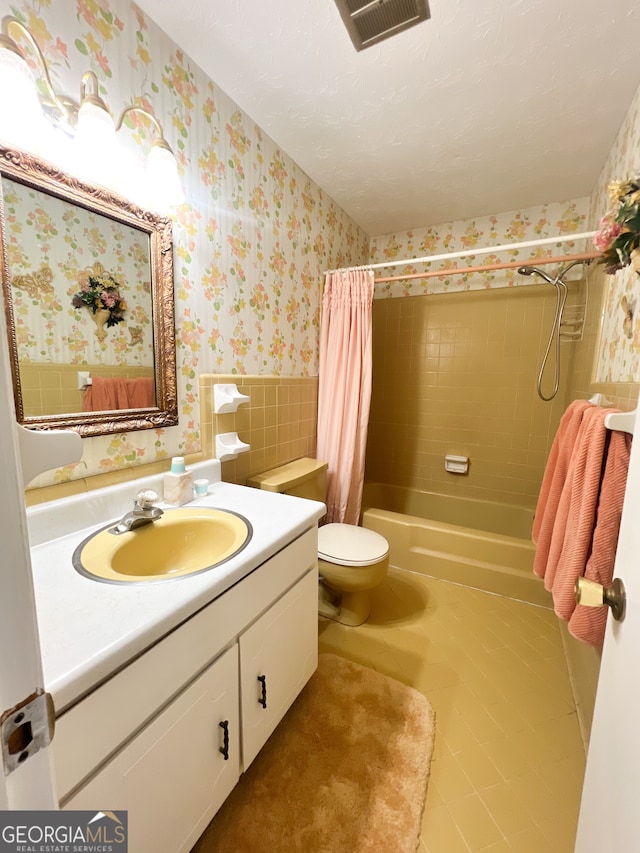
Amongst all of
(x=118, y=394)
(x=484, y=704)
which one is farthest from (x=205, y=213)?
(x=484, y=704)

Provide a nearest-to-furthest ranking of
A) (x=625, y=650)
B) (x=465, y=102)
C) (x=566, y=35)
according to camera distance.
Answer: (x=625, y=650) < (x=566, y=35) < (x=465, y=102)

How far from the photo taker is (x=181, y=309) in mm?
1270

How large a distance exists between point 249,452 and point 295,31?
1.53m

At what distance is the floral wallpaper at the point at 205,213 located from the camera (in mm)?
960

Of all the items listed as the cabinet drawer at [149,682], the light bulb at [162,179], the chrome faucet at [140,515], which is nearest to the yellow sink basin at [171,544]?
the chrome faucet at [140,515]

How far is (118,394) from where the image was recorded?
43.0 inches

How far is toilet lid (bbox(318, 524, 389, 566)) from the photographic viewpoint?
1.58m

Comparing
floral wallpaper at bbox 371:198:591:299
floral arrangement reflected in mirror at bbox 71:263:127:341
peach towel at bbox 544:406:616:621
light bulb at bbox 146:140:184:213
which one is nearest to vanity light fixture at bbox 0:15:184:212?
light bulb at bbox 146:140:184:213

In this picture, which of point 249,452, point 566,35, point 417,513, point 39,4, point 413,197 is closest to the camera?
point 39,4

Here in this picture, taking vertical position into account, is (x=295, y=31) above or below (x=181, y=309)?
above

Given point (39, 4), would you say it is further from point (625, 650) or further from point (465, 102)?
point (625, 650)

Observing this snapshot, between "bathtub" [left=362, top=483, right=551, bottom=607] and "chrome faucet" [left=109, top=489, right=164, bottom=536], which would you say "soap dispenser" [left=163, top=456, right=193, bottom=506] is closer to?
"chrome faucet" [left=109, top=489, right=164, bottom=536]

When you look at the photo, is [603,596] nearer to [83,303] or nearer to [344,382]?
[83,303]

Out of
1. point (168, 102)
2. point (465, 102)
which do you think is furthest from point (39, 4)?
point (465, 102)
